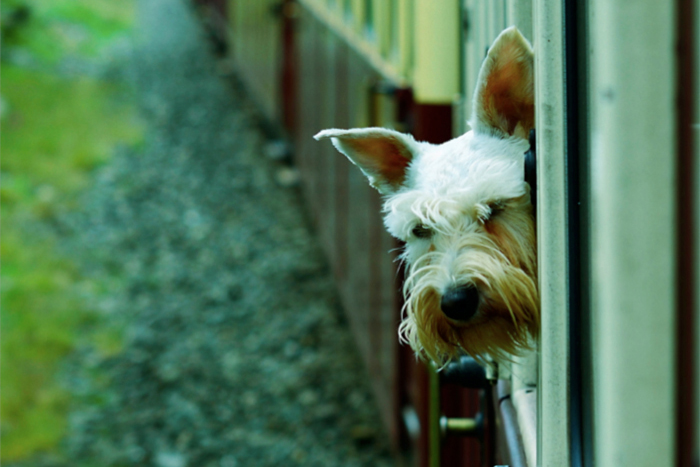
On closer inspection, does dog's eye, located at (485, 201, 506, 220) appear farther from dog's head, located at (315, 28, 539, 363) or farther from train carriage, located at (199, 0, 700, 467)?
train carriage, located at (199, 0, 700, 467)

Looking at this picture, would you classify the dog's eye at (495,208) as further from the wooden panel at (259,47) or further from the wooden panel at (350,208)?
the wooden panel at (259,47)

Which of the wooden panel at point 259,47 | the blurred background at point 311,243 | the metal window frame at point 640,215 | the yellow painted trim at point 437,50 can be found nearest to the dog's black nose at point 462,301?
the blurred background at point 311,243

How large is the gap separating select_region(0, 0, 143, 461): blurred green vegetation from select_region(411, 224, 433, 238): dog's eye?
15.3 ft

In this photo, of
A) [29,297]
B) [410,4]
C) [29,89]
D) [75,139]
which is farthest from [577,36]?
[29,89]

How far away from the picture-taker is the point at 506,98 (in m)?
1.54

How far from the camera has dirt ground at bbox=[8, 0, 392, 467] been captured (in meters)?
5.62

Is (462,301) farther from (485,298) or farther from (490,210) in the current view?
(490,210)

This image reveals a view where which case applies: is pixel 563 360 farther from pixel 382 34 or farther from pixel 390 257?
pixel 382 34

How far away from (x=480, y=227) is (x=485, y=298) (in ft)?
0.39

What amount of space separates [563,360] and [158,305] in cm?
631

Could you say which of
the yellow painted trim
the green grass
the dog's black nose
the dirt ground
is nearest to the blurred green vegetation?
the green grass

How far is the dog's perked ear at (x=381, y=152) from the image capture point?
162 centimetres

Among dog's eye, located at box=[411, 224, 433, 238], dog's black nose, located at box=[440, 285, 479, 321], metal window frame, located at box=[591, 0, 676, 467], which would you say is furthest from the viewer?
dog's eye, located at box=[411, 224, 433, 238]

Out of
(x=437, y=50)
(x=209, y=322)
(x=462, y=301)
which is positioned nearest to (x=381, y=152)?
(x=462, y=301)
